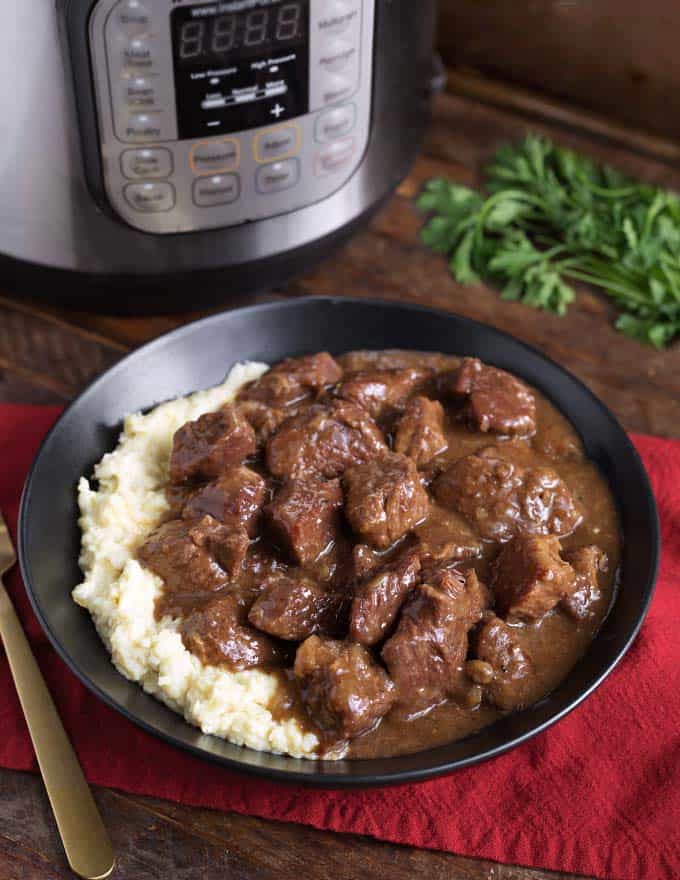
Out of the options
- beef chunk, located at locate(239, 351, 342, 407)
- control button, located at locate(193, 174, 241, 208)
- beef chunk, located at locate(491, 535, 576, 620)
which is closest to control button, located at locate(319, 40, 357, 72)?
control button, located at locate(193, 174, 241, 208)

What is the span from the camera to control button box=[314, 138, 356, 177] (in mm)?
3240

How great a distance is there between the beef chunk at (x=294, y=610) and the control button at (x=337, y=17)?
1.55 metres

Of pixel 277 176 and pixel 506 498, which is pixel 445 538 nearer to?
pixel 506 498

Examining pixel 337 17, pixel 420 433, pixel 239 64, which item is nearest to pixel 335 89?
pixel 337 17

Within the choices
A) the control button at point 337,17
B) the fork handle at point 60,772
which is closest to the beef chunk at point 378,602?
the fork handle at point 60,772

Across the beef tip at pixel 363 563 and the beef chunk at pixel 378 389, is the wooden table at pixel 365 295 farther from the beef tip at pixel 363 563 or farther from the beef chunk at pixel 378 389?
the beef chunk at pixel 378 389

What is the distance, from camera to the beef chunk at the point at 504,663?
243cm

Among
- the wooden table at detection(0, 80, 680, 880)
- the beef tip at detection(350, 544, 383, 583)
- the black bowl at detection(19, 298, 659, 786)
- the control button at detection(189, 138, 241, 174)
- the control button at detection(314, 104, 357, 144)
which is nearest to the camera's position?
the black bowl at detection(19, 298, 659, 786)

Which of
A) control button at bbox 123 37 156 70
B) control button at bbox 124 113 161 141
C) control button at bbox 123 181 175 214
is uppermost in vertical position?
control button at bbox 123 37 156 70

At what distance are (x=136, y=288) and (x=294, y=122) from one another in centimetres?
75

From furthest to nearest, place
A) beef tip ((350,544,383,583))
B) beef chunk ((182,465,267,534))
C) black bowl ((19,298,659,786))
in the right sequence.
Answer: beef chunk ((182,465,267,534)) → beef tip ((350,544,383,583)) → black bowl ((19,298,659,786))

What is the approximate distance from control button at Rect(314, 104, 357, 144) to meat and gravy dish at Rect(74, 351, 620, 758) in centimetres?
68

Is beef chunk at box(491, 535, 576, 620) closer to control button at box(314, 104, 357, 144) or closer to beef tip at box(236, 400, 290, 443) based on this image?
beef tip at box(236, 400, 290, 443)

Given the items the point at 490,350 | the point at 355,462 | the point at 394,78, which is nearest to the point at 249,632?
the point at 355,462
